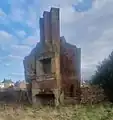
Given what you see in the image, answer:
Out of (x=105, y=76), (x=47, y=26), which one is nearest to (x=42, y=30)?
(x=47, y=26)

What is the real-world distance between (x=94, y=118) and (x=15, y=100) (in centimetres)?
1475

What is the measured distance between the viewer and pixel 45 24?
28109 mm

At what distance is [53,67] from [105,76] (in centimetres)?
693

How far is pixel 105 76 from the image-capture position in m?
29.1

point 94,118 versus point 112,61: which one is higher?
point 112,61

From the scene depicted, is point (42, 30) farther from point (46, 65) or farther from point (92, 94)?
point (92, 94)

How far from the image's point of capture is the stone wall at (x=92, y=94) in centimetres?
2559

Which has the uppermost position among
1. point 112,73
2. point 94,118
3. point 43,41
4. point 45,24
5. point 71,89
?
point 45,24

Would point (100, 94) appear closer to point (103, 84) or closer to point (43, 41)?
point (103, 84)

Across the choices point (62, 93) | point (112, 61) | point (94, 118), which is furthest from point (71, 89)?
point (94, 118)

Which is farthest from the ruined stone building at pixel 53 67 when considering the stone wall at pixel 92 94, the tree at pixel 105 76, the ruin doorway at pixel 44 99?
the tree at pixel 105 76

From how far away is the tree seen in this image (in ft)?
91.8

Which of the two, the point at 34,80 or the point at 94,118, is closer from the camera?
the point at 94,118

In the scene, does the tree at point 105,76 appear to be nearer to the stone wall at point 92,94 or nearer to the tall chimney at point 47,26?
the stone wall at point 92,94
